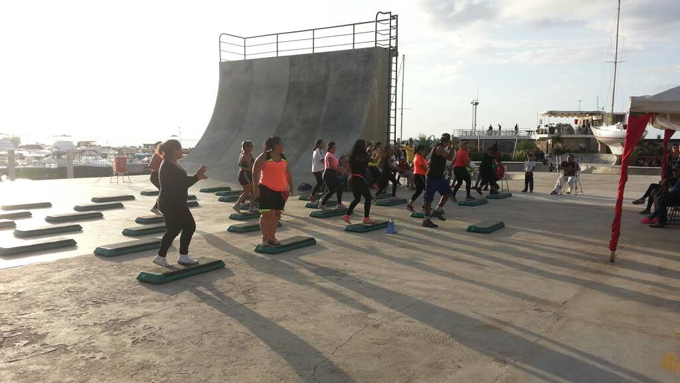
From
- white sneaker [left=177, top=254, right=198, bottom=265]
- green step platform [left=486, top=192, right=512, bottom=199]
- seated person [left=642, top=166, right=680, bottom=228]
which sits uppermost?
seated person [left=642, top=166, right=680, bottom=228]

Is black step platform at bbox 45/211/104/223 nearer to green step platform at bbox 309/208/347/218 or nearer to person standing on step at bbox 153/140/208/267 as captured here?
green step platform at bbox 309/208/347/218

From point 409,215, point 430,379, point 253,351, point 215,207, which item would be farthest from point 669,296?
point 215,207

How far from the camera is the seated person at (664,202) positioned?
35.1 feet

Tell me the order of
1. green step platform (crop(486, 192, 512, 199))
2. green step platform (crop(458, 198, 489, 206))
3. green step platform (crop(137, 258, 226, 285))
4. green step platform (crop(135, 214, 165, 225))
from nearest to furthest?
green step platform (crop(137, 258, 226, 285)) < green step platform (crop(135, 214, 165, 225)) < green step platform (crop(458, 198, 489, 206)) < green step platform (crop(486, 192, 512, 199))

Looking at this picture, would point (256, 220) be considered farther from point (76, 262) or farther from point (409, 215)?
point (76, 262)

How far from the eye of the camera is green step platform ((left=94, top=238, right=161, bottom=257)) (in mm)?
8023

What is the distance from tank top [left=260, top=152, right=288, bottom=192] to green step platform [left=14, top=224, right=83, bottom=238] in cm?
492

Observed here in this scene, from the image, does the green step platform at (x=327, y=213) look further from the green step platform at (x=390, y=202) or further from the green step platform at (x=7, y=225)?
the green step platform at (x=7, y=225)

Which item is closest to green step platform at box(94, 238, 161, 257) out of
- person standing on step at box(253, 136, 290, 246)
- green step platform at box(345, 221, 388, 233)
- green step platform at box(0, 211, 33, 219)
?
person standing on step at box(253, 136, 290, 246)

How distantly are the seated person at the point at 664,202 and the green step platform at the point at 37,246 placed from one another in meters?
11.8

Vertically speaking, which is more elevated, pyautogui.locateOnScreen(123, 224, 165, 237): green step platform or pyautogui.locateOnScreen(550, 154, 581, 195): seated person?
pyautogui.locateOnScreen(550, 154, 581, 195): seated person

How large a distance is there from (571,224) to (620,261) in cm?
357

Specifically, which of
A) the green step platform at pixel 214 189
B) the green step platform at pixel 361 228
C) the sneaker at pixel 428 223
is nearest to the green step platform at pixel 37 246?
the green step platform at pixel 361 228

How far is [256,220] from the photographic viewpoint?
468 inches
